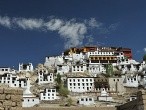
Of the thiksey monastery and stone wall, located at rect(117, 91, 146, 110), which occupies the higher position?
the thiksey monastery

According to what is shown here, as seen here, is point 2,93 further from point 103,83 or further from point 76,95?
point 103,83

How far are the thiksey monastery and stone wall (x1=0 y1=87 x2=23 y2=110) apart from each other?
6265 cm

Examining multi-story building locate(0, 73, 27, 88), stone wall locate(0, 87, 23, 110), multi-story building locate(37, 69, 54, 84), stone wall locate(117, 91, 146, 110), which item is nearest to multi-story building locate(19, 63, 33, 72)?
multi-story building locate(37, 69, 54, 84)

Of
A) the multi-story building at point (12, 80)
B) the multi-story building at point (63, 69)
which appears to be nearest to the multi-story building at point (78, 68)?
the multi-story building at point (63, 69)

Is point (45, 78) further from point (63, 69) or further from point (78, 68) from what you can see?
point (78, 68)

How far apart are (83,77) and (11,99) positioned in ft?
275

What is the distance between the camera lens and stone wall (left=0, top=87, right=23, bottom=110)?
10.9 m

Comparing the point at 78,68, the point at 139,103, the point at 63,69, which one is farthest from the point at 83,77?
the point at 139,103

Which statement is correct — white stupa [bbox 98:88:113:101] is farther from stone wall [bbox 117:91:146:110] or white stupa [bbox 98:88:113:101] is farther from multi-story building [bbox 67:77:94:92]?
stone wall [bbox 117:91:146:110]

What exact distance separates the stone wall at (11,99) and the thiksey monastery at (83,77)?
62.6m

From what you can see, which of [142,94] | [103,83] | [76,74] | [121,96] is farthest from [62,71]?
[142,94]

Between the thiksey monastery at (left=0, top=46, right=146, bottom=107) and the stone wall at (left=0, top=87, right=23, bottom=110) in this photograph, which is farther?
the thiksey monastery at (left=0, top=46, right=146, bottom=107)

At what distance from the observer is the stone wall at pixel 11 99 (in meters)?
10.9

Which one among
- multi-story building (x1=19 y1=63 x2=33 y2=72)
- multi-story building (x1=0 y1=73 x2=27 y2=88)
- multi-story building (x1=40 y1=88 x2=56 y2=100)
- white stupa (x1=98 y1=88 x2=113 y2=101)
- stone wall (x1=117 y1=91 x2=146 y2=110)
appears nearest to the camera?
stone wall (x1=117 y1=91 x2=146 y2=110)
